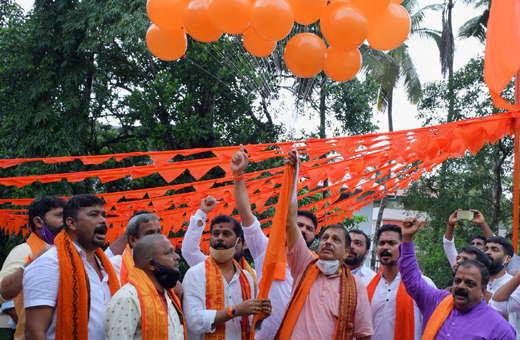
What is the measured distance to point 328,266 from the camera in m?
3.79

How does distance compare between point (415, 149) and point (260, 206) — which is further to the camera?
point (260, 206)

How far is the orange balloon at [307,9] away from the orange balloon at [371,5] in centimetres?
30

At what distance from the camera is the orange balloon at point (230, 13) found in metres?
3.89

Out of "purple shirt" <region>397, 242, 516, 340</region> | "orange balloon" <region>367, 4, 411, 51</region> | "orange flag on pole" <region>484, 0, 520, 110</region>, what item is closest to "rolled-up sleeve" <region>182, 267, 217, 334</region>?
"purple shirt" <region>397, 242, 516, 340</region>

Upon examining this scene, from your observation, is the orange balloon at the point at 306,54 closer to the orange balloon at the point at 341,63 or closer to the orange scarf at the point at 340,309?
the orange balloon at the point at 341,63

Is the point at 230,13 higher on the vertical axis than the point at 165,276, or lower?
higher

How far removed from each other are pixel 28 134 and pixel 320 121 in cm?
676

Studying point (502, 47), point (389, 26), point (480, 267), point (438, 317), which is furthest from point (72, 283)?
point (502, 47)

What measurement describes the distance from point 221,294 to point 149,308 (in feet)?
3.87

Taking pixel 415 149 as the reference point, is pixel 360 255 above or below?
below

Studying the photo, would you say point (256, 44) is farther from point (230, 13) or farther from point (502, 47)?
point (502, 47)

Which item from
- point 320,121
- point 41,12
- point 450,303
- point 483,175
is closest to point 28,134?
point 41,12

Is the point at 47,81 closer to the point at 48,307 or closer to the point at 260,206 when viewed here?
the point at 260,206

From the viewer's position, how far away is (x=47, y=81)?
35.3 ft
